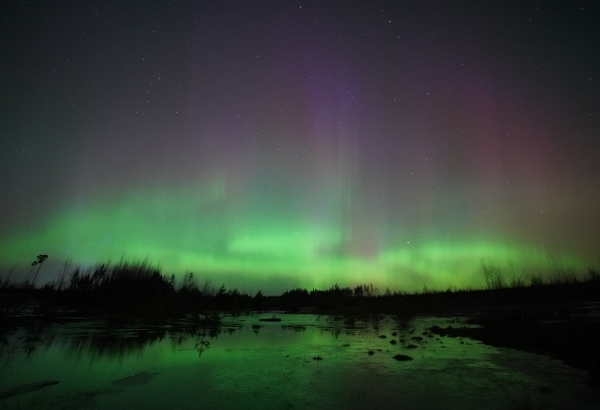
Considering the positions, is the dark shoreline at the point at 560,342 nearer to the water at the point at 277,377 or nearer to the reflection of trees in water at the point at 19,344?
the water at the point at 277,377

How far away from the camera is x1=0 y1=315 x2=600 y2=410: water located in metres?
7.23

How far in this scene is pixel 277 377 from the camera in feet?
31.4

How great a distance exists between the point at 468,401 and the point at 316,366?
5072 mm

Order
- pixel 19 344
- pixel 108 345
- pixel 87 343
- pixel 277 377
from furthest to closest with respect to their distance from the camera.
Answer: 1. pixel 87 343
2. pixel 108 345
3. pixel 19 344
4. pixel 277 377

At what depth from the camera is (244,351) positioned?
14.2m

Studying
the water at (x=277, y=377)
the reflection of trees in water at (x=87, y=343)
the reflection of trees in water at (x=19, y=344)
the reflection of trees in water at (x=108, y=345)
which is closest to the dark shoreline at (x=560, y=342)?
the water at (x=277, y=377)

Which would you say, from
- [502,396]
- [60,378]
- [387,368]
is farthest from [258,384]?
[502,396]

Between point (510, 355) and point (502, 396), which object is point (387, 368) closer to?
point (502, 396)

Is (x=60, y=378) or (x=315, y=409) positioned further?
(x=60, y=378)

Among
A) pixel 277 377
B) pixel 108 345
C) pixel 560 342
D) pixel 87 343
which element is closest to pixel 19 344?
pixel 87 343

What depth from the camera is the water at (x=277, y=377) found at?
723cm

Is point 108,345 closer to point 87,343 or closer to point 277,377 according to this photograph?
point 87,343

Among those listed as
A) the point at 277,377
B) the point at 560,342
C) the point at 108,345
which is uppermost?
the point at 560,342

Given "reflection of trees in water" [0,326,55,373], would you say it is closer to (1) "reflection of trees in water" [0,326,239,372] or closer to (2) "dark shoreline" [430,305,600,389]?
(1) "reflection of trees in water" [0,326,239,372]
